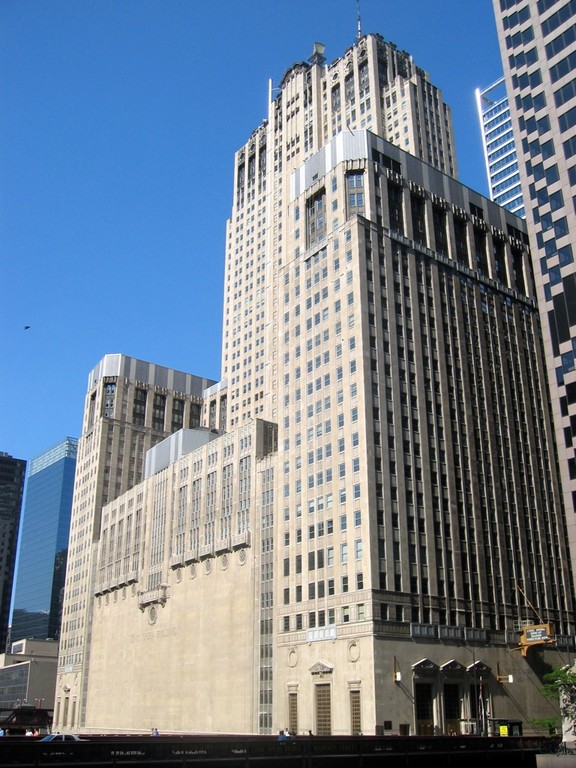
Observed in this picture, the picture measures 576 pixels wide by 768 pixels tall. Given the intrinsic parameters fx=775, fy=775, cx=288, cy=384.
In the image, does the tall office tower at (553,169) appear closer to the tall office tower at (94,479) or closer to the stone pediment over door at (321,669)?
the stone pediment over door at (321,669)

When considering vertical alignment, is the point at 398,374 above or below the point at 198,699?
above

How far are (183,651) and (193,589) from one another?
9.97 meters

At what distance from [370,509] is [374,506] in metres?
0.79

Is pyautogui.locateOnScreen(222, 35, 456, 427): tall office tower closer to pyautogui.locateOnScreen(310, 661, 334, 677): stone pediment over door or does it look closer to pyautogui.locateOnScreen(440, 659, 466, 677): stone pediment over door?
pyautogui.locateOnScreen(310, 661, 334, 677): stone pediment over door

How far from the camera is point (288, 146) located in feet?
607

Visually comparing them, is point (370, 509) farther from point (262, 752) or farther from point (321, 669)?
point (262, 752)

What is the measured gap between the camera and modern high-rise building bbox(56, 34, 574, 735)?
93750 millimetres

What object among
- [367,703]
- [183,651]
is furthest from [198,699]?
[367,703]

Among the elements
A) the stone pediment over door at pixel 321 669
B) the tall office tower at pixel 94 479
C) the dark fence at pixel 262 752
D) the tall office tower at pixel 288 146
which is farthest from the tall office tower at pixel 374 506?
the dark fence at pixel 262 752

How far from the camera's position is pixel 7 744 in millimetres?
33469

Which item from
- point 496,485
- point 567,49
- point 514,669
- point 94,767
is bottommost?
point 94,767

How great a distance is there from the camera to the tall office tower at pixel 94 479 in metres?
173

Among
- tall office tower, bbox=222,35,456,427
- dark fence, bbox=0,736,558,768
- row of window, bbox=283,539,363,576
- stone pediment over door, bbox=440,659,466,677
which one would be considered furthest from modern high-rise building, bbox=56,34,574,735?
dark fence, bbox=0,736,558,768

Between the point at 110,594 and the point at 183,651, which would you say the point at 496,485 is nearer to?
the point at 183,651
